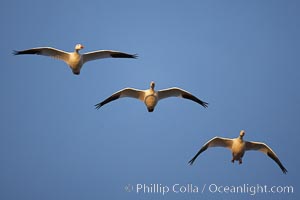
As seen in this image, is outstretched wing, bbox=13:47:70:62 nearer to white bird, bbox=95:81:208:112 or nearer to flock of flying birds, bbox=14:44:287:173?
flock of flying birds, bbox=14:44:287:173

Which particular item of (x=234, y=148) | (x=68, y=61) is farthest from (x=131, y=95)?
(x=234, y=148)

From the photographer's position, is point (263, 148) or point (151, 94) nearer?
point (151, 94)

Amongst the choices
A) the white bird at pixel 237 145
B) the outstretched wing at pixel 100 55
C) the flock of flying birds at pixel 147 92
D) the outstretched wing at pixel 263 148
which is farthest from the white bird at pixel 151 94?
the outstretched wing at pixel 263 148

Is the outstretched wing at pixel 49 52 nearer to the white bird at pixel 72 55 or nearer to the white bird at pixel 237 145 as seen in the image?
the white bird at pixel 72 55

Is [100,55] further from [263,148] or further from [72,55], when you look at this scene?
[263,148]

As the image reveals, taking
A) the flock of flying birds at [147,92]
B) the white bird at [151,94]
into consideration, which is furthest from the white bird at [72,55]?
the white bird at [151,94]

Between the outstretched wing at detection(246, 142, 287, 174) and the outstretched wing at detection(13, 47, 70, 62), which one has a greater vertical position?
the outstretched wing at detection(13, 47, 70, 62)

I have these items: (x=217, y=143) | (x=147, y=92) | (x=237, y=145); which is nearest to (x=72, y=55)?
(x=147, y=92)

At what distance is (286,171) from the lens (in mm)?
23141

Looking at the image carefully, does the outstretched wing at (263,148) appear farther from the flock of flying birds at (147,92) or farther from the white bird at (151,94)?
the white bird at (151,94)

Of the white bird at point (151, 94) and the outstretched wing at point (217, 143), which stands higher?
the white bird at point (151, 94)

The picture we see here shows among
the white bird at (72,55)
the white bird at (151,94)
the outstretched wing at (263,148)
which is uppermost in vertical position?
the white bird at (72,55)

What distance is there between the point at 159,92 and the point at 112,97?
178 cm

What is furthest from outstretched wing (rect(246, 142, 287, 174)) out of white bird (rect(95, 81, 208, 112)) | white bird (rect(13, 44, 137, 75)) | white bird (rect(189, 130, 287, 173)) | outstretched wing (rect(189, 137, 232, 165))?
white bird (rect(13, 44, 137, 75))
